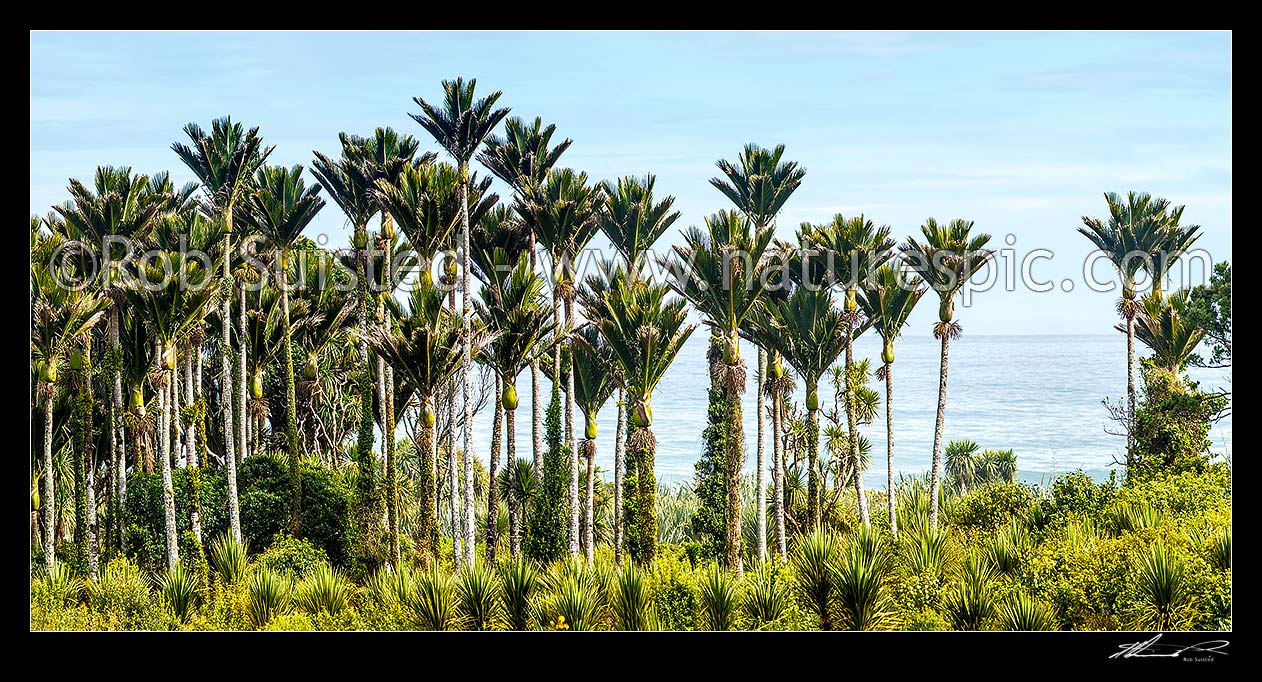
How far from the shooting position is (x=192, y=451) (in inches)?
1169

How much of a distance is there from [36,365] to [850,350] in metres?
18.8

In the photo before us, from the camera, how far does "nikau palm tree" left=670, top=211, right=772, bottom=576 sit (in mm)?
25250

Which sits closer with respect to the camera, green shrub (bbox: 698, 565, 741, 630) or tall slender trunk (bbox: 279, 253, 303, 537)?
green shrub (bbox: 698, 565, 741, 630)

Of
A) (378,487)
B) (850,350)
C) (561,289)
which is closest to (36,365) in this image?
(378,487)

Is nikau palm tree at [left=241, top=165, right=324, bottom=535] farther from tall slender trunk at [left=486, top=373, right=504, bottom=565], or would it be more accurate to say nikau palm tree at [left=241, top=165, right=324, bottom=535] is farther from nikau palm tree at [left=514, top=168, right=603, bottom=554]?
nikau palm tree at [left=514, top=168, right=603, bottom=554]

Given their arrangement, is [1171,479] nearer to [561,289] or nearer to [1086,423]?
[561,289]

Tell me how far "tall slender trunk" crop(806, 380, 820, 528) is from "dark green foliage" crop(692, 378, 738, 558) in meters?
2.04

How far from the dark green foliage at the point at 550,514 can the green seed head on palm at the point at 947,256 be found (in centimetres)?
908

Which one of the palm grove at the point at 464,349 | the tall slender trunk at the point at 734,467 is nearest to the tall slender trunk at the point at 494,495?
the palm grove at the point at 464,349

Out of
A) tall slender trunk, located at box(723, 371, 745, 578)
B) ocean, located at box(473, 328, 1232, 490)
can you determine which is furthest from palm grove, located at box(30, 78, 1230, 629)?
ocean, located at box(473, 328, 1232, 490)

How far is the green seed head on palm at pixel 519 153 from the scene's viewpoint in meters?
28.2

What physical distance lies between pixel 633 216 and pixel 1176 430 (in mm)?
14474

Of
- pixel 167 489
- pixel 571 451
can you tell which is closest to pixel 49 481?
pixel 167 489

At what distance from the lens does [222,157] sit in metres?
29.3
